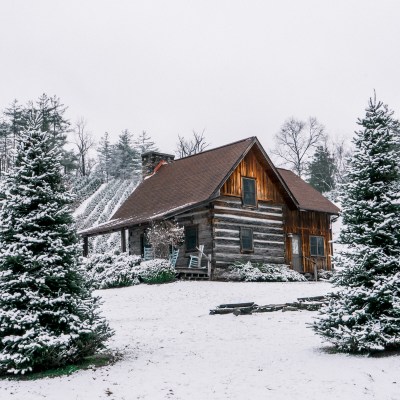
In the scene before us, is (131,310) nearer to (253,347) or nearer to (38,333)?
(253,347)

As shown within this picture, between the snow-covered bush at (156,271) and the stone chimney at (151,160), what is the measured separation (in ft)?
38.7

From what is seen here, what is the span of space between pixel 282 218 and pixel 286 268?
2950mm

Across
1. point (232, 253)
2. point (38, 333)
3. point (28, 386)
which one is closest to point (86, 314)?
point (38, 333)

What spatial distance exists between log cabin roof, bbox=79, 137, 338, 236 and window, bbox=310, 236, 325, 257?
178 cm

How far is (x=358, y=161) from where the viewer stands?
1186 cm

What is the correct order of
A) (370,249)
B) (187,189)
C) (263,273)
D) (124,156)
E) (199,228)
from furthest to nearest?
(124,156)
(187,189)
(199,228)
(263,273)
(370,249)

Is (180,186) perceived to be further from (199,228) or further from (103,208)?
(103,208)

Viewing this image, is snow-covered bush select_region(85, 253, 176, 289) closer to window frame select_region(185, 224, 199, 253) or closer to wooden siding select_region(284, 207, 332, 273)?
window frame select_region(185, 224, 199, 253)

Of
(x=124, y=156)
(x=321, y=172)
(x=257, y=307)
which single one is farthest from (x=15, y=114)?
(x=257, y=307)

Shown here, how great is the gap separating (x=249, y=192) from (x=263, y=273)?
4.55 metres

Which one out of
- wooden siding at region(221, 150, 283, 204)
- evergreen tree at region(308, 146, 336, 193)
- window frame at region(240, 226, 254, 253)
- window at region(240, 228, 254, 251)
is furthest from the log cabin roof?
evergreen tree at region(308, 146, 336, 193)

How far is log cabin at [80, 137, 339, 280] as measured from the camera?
2780 cm

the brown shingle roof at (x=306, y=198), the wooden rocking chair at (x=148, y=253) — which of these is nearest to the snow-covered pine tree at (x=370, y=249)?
the wooden rocking chair at (x=148, y=253)

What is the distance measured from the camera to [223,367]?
1056 centimetres
